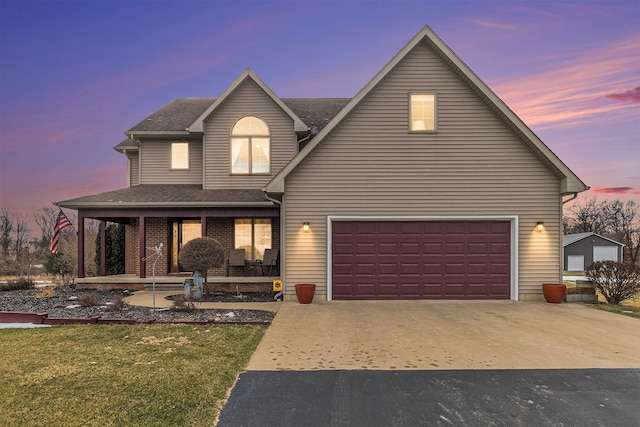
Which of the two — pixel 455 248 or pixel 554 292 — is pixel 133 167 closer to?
pixel 455 248

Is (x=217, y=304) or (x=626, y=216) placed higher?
(x=626, y=216)

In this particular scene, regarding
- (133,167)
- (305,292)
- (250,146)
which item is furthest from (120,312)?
(133,167)

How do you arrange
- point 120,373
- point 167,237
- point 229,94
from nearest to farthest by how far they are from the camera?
point 120,373 → point 229,94 → point 167,237

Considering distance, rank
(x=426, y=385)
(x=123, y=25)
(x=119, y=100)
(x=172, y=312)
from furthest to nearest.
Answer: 1. (x=119, y=100)
2. (x=123, y=25)
3. (x=172, y=312)
4. (x=426, y=385)

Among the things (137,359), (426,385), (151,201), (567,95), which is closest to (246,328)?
(137,359)

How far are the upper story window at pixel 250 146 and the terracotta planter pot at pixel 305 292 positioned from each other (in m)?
6.08

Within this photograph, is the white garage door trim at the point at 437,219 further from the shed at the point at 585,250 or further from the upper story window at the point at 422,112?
the shed at the point at 585,250

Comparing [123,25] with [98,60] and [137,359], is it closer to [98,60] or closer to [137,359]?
[98,60]

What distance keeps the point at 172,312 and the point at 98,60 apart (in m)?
15.2

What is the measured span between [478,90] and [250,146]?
8547mm

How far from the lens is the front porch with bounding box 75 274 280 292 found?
1245cm

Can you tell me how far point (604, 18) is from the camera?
41.1 ft

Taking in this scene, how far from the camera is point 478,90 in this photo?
1023cm

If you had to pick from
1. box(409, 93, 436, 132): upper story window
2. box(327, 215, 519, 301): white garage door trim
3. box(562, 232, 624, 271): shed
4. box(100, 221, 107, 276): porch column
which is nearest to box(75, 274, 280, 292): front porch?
box(100, 221, 107, 276): porch column
